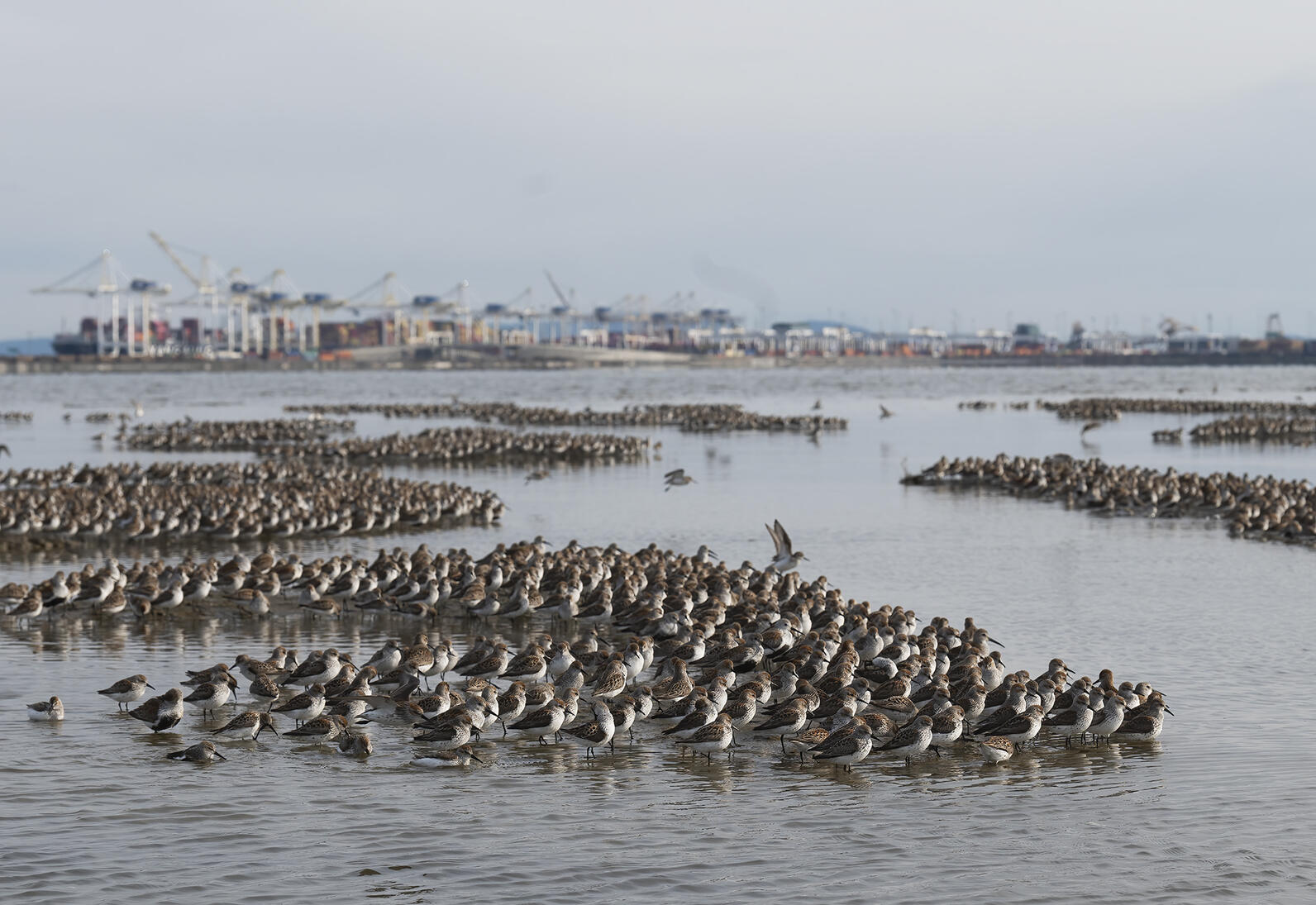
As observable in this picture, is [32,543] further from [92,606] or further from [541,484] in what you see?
[541,484]

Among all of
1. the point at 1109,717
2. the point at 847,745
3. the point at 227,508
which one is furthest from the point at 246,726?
the point at 227,508

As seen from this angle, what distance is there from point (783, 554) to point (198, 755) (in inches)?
637

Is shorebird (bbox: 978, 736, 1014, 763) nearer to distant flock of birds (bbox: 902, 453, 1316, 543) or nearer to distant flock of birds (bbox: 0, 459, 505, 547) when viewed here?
distant flock of birds (bbox: 902, 453, 1316, 543)

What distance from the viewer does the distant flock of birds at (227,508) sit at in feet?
113

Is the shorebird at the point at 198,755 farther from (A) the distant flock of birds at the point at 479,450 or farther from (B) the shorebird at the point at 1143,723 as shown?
(A) the distant flock of birds at the point at 479,450

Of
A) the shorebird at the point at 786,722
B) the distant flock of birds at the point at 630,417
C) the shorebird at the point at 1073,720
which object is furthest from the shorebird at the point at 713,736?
the distant flock of birds at the point at 630,417

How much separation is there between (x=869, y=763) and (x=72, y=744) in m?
8.96

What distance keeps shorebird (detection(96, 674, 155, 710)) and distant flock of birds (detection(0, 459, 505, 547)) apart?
1727 cm

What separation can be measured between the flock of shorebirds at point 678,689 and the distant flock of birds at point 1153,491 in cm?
1521

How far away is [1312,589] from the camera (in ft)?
88.7

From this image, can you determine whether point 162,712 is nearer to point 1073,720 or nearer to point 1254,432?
point 1073,720

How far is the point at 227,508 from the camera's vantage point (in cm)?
3575

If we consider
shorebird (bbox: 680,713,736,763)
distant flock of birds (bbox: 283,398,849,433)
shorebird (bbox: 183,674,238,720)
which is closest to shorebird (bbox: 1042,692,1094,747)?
shorebird (bbox: 680,713,736,763)

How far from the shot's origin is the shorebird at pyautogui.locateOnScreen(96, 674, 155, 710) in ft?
57.0
